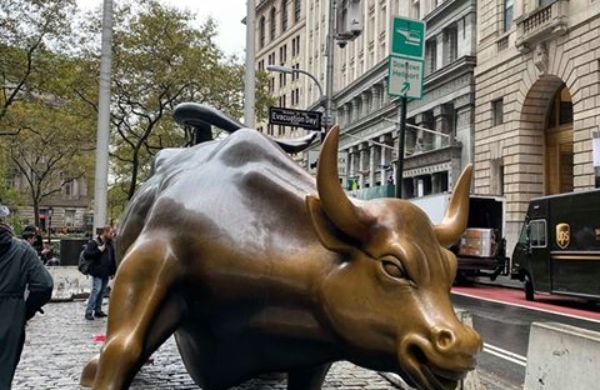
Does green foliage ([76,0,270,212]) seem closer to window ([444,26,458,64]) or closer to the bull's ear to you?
window ([444,26,458,64])

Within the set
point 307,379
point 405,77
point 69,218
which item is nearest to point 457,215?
point 307,379

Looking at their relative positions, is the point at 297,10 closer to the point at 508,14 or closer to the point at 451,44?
the point at 451,44

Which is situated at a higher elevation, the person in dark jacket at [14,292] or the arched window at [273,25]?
the arched window at [273,25]

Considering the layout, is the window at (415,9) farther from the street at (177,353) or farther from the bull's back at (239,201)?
the bull's back at (239,201)

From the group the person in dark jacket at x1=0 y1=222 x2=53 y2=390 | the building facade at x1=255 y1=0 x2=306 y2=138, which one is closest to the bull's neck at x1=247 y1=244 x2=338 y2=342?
the person in dark jacket at x1=0 y1=222 x2=53 y2=390

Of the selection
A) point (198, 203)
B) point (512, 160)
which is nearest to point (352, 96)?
point (512, 160)

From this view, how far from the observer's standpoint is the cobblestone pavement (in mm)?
6859

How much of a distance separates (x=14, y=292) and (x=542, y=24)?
28.8 meters

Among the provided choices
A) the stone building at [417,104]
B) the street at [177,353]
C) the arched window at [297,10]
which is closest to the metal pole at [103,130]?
the street at [177,353]

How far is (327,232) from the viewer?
304 cm

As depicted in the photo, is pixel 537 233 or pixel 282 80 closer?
pixel 537 233

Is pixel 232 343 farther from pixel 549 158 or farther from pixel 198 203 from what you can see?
pixel 549 158

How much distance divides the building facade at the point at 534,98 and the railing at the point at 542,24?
0.14ft

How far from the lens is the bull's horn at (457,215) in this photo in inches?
126
